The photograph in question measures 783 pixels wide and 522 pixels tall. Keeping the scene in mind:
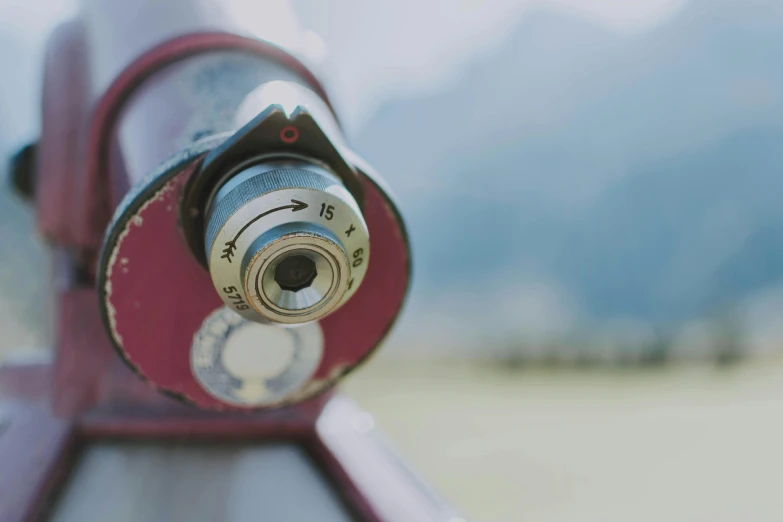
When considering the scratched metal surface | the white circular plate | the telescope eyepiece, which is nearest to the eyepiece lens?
the telescope eyepiece

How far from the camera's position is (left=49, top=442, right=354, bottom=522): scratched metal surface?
576mm

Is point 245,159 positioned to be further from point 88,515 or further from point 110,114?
point 88,515

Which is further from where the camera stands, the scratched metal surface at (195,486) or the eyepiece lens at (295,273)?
the scratched metal surface at (195,486)

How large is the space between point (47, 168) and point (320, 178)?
367 millimetres

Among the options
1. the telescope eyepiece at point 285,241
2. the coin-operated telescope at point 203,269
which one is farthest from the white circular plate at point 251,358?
the telescope eyepiece at point 285,241

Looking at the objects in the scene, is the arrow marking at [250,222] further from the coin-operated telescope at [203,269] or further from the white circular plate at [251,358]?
the white circular plate at [251,358]

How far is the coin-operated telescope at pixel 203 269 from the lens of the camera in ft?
1.40

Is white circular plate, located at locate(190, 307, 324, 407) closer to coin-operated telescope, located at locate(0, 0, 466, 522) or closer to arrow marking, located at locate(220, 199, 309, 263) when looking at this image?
coin-operated telescope, located at locate(0, 0, 466, 522)

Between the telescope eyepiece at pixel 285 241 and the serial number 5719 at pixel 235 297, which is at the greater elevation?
the telescope eyepiece at pixel 285 241

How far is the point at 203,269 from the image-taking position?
512 mm

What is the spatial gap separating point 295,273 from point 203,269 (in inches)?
4.6

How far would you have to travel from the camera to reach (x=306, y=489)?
2.02ft

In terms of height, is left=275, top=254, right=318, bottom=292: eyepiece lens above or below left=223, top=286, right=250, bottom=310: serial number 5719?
above

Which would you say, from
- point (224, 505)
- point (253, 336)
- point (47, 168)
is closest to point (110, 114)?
point (47, 168)
